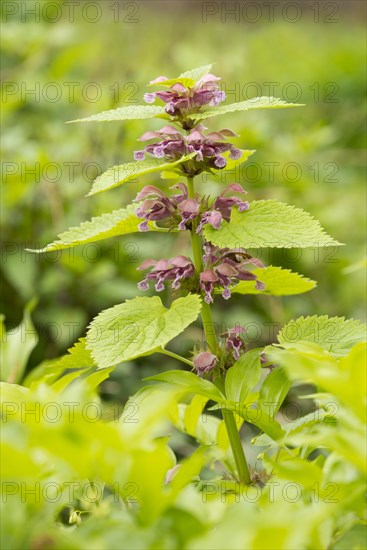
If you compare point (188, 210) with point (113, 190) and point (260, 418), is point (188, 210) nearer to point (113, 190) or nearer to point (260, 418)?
point (260, 418)

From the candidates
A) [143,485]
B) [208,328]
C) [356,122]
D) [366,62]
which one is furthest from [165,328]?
[366,62]

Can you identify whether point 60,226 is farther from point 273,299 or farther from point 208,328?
point 208,328

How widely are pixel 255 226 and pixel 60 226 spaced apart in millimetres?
1260

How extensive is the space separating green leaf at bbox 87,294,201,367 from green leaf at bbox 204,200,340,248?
0.22 feet

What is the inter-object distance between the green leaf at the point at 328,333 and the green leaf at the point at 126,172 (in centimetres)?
20

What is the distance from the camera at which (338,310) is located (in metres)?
2.17

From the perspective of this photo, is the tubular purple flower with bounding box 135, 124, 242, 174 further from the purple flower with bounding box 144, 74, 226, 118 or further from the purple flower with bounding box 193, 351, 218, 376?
the purple flower with bounding box 193, 351, 218, 376

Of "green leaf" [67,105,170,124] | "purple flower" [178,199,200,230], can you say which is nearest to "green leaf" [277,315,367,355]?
"purple flower" [178,199,200,230]

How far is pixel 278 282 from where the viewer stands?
0.81 m

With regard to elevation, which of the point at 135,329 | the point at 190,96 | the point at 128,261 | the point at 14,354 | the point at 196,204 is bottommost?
the point at 128,261

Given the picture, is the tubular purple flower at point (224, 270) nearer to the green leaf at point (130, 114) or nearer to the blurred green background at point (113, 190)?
the green leaf at point (130, 114)

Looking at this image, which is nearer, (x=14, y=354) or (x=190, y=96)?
(x=190, y=96)

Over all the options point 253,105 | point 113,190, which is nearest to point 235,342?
point 253,105

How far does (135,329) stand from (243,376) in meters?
0.11
